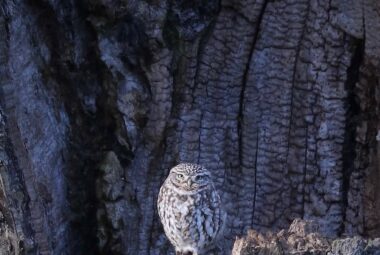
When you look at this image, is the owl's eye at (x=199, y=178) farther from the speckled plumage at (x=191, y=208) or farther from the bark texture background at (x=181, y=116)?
the bark texture background at (x=181, y=116)

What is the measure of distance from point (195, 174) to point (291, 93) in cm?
65

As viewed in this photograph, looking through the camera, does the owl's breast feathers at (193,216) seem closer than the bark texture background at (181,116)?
No

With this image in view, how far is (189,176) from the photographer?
16.1ft

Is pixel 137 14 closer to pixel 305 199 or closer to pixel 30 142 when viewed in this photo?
pixel 30 142

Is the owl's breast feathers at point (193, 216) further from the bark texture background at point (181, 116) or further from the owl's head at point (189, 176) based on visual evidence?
the bark texture background at point (181, 116)

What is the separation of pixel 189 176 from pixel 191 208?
0.70 ft

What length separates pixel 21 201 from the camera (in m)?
4.86

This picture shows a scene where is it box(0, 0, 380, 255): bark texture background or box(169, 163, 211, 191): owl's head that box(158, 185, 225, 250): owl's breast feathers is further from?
box(0, 0, 380, 255): bark texture background

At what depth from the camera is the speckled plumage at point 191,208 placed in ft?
16.3

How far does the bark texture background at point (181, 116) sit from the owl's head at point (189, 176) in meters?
0.24

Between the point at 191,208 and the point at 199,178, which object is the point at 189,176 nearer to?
the point at 199,178

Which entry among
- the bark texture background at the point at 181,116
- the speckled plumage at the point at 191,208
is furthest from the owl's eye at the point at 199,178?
the bark texture background at the point at 181,116

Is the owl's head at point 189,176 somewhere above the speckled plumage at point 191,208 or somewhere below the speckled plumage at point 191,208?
above

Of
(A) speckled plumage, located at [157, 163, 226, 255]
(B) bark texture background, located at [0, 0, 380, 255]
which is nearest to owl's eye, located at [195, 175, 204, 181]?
(A) speckled plumage, located at [157, 163, 226, 255]
